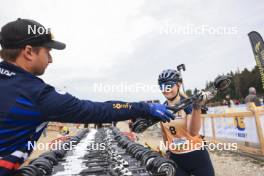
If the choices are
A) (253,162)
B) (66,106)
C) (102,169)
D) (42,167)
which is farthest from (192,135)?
(253,162)

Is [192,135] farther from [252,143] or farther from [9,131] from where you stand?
[252,143]

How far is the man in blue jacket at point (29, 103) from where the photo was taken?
2293 mm

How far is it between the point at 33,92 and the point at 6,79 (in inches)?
9.6

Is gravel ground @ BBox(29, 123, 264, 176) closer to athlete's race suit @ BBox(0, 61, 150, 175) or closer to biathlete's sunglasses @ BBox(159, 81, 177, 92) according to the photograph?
biathlete's sunglasses @ BBox(159, 81, 177, 92)

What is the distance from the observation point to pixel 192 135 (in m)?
4.50

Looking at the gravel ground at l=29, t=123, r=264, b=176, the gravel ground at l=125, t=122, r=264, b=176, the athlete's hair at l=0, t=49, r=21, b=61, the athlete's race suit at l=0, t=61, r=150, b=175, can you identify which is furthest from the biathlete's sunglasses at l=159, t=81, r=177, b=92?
the gravel ground at l=29, t=123, r=264, b=176

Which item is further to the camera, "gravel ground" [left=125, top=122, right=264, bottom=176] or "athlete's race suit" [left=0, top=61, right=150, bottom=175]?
"gravel ground" [left=125, top=122, right=264, bottom=176]

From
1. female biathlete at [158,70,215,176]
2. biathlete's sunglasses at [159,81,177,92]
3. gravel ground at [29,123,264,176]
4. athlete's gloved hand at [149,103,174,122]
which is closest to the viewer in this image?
athlete's gloved hand at [149,103,174,122]

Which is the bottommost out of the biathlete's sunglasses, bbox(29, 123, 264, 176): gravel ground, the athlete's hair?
bbox(29, 123, 264, 176): gravel ground

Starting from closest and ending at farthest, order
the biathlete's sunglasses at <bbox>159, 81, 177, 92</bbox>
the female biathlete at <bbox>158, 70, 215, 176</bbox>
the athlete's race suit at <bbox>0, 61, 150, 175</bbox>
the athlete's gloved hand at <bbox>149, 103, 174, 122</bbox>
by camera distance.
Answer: the athlete's race suit at <bbox>0, 61, 150, 175</bbox>, the athlete's gloved hand at <bbox>149, 103, 174, 122</bbox>, the female biathlete at <bbox>158, 70, 215, 176</bbox>, the biathlete's sunglasses at <bbox>159, 81, 177, 92</bbox>

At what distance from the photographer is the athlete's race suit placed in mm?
2289

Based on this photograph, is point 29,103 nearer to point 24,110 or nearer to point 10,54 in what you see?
point 24,110

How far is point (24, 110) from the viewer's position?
7.51 ft

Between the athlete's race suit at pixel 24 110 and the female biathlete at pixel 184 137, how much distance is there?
6.73ft
